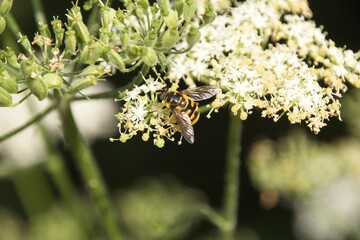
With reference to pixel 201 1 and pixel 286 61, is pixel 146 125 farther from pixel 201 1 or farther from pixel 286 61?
pixel 201 1

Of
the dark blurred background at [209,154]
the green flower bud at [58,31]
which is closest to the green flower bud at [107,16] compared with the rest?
the green flower bud at [58,31]

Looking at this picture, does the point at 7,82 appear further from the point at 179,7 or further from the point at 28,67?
the point at 179,7

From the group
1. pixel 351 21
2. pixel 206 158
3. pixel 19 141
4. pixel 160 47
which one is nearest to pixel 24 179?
pixel 19 141

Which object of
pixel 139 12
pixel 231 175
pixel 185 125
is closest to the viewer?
pixel 139 12

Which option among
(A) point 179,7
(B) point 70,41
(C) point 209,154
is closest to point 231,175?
(A) point 179,7

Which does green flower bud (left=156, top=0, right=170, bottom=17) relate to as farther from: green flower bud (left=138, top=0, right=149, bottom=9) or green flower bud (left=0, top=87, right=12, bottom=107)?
green flower bud (left=0, top=87, right=12, bottom=107)

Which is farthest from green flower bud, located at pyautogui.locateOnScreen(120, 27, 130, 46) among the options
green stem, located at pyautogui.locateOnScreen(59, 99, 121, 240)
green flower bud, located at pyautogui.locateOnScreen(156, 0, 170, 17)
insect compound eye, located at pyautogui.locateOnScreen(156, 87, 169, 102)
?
green stem, located at pyautogui.locateOnScreen(59, 99, 121, 240)
